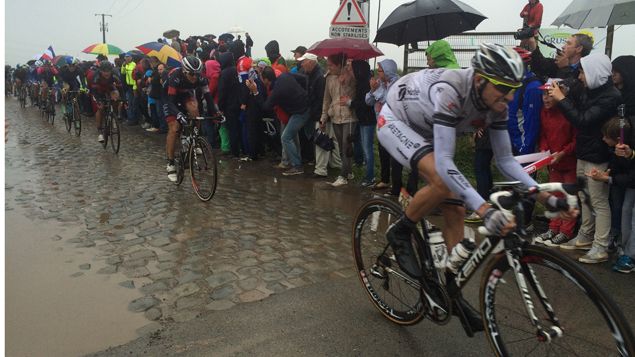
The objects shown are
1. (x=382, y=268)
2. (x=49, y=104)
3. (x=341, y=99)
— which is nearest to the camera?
(x=382, y=268)

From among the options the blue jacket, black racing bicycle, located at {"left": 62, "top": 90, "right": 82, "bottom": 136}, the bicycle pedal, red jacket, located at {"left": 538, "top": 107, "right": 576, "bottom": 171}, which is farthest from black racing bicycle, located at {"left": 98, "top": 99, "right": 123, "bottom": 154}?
red jacket, located at {"left": 538, "top": 107, "right": 576, "bottom": 171}

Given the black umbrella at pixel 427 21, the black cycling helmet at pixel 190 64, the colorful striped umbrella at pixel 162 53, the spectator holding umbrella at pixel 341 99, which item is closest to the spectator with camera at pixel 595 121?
the black umbrella at pixel 427 21

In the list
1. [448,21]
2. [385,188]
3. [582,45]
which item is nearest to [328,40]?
[448,21]

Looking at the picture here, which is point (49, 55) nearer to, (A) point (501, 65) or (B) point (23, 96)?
(B) point (23, 96)

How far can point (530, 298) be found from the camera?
2547 millimetres

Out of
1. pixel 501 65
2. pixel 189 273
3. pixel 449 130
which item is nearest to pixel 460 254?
pixel 449 130

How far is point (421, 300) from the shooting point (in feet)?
10.9

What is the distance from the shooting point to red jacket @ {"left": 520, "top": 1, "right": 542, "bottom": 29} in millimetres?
11352

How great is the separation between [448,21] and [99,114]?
323 inches

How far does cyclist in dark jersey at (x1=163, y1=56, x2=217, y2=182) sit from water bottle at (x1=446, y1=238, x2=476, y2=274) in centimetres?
544

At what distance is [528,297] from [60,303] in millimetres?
3481

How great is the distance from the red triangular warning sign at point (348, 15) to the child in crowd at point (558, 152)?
12.5ft

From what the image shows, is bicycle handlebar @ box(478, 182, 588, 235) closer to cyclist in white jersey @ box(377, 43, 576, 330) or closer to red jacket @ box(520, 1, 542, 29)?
cyclist in white jersey @ box(377, 43, 576, 330)

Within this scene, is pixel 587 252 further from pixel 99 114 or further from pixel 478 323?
pixel 99 114
